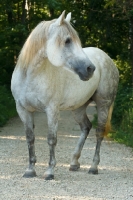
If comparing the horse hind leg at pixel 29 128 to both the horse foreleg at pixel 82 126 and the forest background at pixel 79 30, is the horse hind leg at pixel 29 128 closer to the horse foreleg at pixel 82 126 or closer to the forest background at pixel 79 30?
the horse foreleg at pixel 82 126

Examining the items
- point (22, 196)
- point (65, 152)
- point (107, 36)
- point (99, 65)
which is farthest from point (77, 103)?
point (107, 36)

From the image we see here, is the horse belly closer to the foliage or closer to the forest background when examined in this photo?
the forest background

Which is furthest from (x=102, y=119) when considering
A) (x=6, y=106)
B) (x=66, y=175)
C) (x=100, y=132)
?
(x=6, y=106)

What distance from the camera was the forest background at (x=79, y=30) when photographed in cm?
1762

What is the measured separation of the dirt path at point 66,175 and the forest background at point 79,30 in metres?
3.81

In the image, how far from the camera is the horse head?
6.74 m

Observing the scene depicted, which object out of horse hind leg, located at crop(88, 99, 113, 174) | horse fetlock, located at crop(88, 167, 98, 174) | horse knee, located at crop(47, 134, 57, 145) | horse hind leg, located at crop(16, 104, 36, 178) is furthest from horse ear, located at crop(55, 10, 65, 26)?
horse fetlock, located at crop(88, 167, 98, 174)

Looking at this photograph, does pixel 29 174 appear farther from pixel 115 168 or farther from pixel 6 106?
pixel 6 106

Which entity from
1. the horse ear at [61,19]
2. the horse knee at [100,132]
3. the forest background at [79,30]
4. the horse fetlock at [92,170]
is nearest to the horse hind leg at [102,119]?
the horse knee at [100,132]

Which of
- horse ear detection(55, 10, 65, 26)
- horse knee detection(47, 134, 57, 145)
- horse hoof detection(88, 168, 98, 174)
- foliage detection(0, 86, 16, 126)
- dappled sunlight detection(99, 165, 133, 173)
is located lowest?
foliage detection(0, 86, 16, 126)

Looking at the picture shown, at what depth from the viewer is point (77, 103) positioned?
25.1ft

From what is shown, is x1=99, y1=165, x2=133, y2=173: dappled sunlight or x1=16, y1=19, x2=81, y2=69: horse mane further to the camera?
x1=99, y1=165, x2=133, y2=173: dappled sunlight

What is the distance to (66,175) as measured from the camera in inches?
301

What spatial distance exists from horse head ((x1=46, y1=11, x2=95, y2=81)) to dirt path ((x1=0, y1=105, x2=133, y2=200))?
57.3 inches
